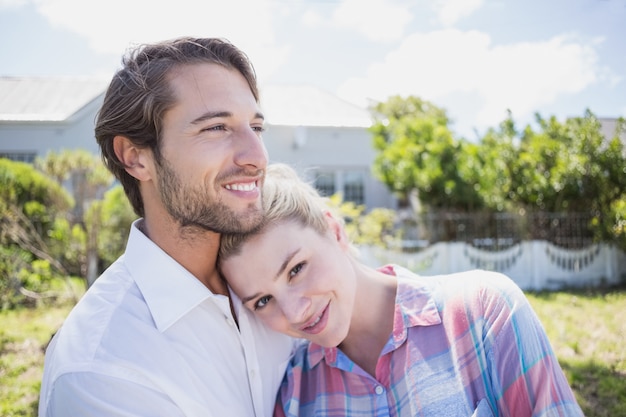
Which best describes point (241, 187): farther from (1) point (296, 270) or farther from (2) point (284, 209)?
(1) point (296, 270)

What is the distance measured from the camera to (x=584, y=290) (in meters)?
11.0

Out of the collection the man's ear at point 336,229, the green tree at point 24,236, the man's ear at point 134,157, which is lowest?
the green tree at point 24,236

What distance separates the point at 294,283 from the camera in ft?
7.43

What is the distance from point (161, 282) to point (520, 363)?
4.89ft

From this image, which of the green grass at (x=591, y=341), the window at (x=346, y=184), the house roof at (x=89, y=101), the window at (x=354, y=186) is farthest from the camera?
the window at (x=354, y=186)

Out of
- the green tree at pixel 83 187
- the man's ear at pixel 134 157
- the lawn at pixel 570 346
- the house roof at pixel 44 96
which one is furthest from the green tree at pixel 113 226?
the man's ear at pixel 134 157

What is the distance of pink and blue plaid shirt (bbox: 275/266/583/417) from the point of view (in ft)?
6.28

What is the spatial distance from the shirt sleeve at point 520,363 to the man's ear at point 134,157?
1.67 meters

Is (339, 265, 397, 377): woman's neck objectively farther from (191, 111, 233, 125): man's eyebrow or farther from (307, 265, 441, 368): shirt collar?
(191, 111, 233, 125): man's eyebrow

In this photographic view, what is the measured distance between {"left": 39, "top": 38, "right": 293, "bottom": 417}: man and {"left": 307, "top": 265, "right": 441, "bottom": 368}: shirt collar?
26 centimetres

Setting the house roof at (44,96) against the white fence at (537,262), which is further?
the white fence at (537,262)

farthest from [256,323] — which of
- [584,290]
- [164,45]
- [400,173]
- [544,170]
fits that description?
[400,173]

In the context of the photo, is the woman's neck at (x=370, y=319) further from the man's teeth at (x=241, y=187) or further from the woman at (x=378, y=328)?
the man's teeth at (x=241, y=187)

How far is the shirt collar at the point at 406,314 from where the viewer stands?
2.21 m
